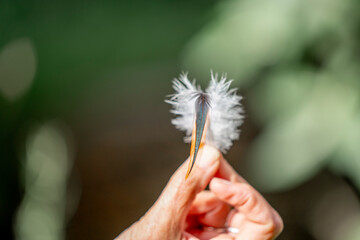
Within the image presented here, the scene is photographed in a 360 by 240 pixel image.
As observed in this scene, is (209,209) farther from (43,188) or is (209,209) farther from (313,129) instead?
(43,188)

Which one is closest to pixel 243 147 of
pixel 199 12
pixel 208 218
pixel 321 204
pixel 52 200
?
pixel 321 204

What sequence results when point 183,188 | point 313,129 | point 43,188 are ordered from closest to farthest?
point 183,188 < point 313,129 < point 43,188

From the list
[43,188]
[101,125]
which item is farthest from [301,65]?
[43,188]

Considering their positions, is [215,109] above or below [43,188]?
above

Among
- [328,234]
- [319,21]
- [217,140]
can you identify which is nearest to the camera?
[217,140]

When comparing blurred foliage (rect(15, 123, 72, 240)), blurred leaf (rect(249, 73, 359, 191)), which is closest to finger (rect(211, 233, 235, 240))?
blurred leaf (rect(249, 73, 359, 191))

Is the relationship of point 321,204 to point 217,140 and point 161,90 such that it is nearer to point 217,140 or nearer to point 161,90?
point 161,90
